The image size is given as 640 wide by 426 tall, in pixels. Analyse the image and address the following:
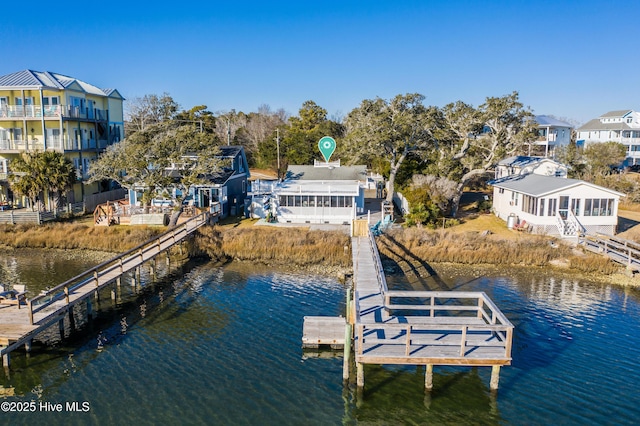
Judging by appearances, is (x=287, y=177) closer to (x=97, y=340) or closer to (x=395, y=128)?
(x=395, y=128)

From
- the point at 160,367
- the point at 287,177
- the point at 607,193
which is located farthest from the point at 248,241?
the point at 607,193

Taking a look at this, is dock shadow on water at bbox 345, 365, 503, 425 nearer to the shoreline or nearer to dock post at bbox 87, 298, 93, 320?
the shoreline

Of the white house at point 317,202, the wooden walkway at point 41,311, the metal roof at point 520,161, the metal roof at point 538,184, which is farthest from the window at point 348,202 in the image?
the metal roof at point 520,161

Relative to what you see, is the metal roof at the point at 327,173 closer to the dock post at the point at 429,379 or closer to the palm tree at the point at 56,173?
the palm tree at the point at 56,173

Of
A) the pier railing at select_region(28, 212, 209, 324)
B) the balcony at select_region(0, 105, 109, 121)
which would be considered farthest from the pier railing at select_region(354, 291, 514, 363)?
the balcony at select_region(0, 105, 109, 121)

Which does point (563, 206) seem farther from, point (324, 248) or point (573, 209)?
point (324, 248)

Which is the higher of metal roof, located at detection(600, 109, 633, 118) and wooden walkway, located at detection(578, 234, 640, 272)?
metal roof, located at detection(600, 109, 633, 118)
